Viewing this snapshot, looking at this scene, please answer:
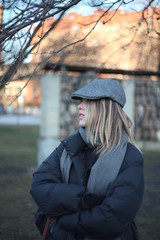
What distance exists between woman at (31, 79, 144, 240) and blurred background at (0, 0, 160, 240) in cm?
130

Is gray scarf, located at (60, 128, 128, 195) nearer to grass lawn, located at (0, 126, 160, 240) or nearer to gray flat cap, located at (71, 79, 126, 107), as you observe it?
gray flat cap, located at (71, 79, 126, 107)

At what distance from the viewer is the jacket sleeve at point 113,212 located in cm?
239

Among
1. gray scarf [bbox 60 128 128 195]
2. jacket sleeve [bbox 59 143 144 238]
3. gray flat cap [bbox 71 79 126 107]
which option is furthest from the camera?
gray flat cap [bbox 71 79 126 107]

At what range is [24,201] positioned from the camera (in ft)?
26.1

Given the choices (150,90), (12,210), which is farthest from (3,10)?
(150,90)

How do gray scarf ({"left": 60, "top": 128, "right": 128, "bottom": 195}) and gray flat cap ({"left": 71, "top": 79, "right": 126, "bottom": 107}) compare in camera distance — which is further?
gray flat cap ({"left": 71, "top": 79, "right": 126, "bottom": 107})

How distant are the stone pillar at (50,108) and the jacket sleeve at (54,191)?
9.41m

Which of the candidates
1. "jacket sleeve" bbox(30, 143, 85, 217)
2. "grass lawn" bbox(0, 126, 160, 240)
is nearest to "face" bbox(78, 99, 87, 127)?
"jacket sleeve" bbox(30, 143, 85, 217)

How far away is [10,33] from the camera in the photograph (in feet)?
11.9

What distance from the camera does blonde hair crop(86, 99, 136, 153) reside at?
2.57m

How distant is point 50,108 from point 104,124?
389 inches

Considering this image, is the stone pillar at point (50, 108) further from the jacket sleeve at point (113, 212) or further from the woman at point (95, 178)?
the jacket sleeve at point (113, 212)

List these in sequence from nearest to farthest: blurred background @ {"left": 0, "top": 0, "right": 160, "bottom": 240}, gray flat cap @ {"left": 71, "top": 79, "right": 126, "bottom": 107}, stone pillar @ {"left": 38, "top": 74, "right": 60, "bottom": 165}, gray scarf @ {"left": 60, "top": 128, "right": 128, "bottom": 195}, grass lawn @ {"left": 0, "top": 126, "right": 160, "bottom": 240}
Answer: gray scarf @ {"left": 60, "top": 128, "right": 128, "bottom": 195}, gray flat cap @ {"left": 71, "top": 79, "right": 126, "bottom": 107}, blurred background @ {"left": 0, "top": 0, "right": 160, "bottom": 240}, grass lawn @ {"left": 0, "top": 126, "right": 160, "bottom": 240}, stone pillar @ {"left": 38, "top": 74, "right": 60, "bottom": 165}

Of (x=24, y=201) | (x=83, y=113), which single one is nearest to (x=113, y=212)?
(x=83, y=113)
